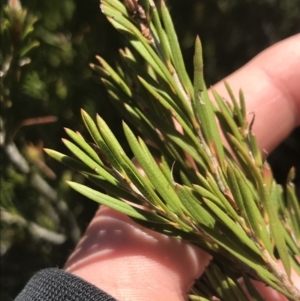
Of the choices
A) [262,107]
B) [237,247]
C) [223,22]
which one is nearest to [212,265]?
[237,247]

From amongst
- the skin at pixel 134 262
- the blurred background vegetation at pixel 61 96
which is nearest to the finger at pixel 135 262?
the skin at pixel 134 262

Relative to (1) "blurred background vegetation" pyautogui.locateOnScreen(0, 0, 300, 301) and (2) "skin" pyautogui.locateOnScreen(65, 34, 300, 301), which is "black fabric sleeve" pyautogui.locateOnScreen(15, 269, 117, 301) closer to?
(2) "skin" pyautogui.locateOnScreen(65, 34, 300, 301)

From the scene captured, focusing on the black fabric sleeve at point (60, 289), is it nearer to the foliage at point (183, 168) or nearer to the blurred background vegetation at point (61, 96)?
the foliage at point (183, 168)

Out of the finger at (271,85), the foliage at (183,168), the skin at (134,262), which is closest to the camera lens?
the foliage at (183,168)

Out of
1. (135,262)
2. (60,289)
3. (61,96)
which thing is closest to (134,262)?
(135,262)

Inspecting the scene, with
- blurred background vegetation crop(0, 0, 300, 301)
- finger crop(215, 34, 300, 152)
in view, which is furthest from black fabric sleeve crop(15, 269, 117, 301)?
finger crop(215, 34, 300, 152)

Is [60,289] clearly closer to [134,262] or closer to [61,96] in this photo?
[134,262]

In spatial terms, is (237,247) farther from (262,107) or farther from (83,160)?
(262,107)
